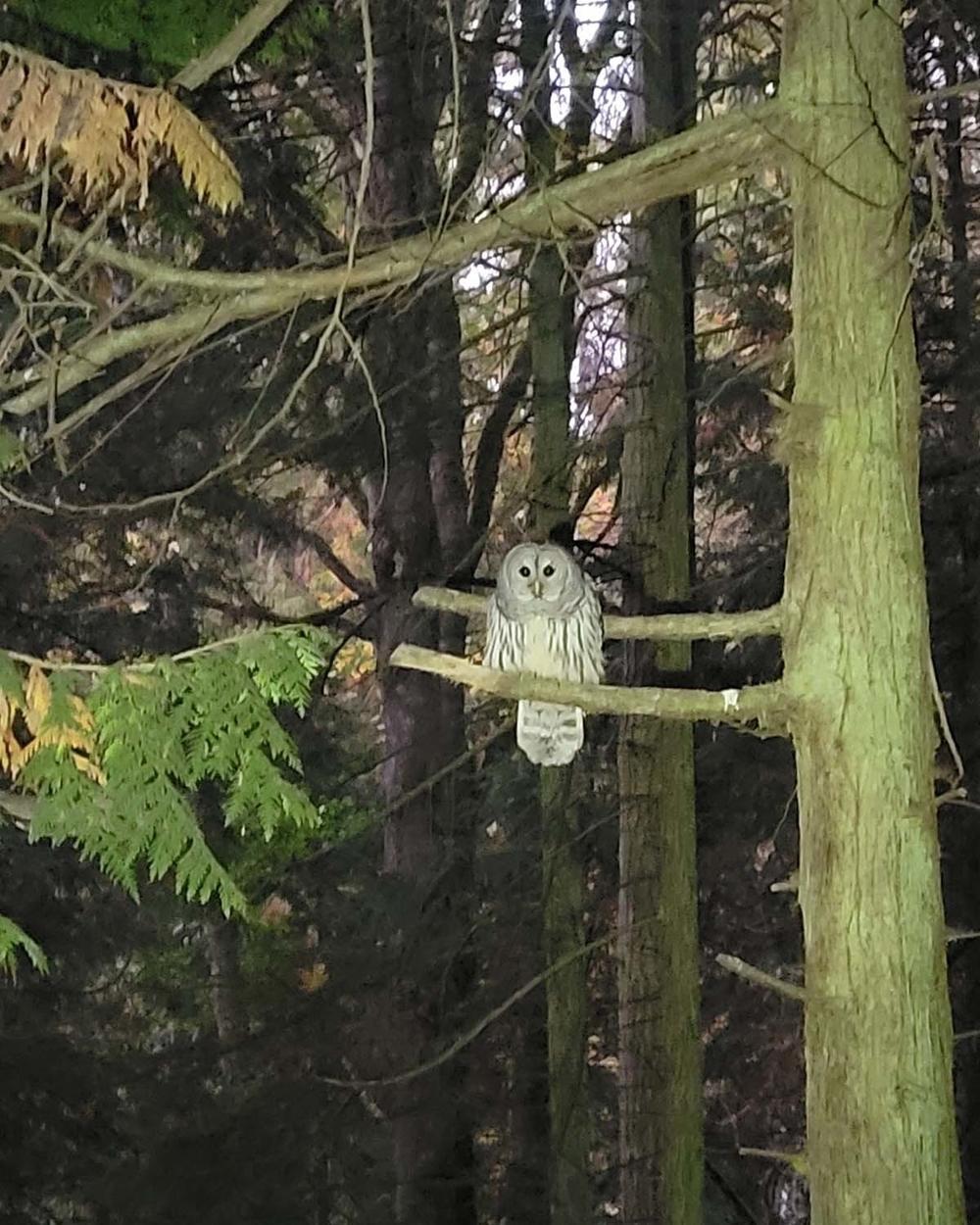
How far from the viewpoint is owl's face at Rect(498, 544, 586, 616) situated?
10.4 feet

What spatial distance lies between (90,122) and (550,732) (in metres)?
1.69

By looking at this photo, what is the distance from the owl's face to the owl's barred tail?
23cm

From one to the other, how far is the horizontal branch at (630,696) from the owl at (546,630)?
2.87ft

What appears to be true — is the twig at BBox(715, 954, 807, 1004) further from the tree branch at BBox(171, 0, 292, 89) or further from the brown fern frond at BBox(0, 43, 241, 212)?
the tree branch at BBox(171, 0, 292, 89)

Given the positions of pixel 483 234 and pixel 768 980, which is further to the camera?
pixel 483 234

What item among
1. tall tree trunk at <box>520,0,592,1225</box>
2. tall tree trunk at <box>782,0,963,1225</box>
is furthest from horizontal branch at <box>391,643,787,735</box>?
tall tree trunk at <box>520,0,592,1225</box>

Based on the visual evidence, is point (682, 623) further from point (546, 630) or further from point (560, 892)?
point (560, 892)

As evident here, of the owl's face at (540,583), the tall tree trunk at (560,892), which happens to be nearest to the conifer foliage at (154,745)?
the owl's face at (540,583)

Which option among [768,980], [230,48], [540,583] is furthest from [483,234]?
[768,980]

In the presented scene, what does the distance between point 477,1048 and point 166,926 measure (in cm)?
208

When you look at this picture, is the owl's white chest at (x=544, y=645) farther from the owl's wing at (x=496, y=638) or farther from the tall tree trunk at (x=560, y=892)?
the tall tree trunk at (x=560, y=892)

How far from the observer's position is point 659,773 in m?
4.33

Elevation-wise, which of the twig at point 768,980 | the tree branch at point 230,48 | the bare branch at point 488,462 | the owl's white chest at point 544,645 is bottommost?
the twig at point 768,980

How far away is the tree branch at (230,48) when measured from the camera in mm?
2400
